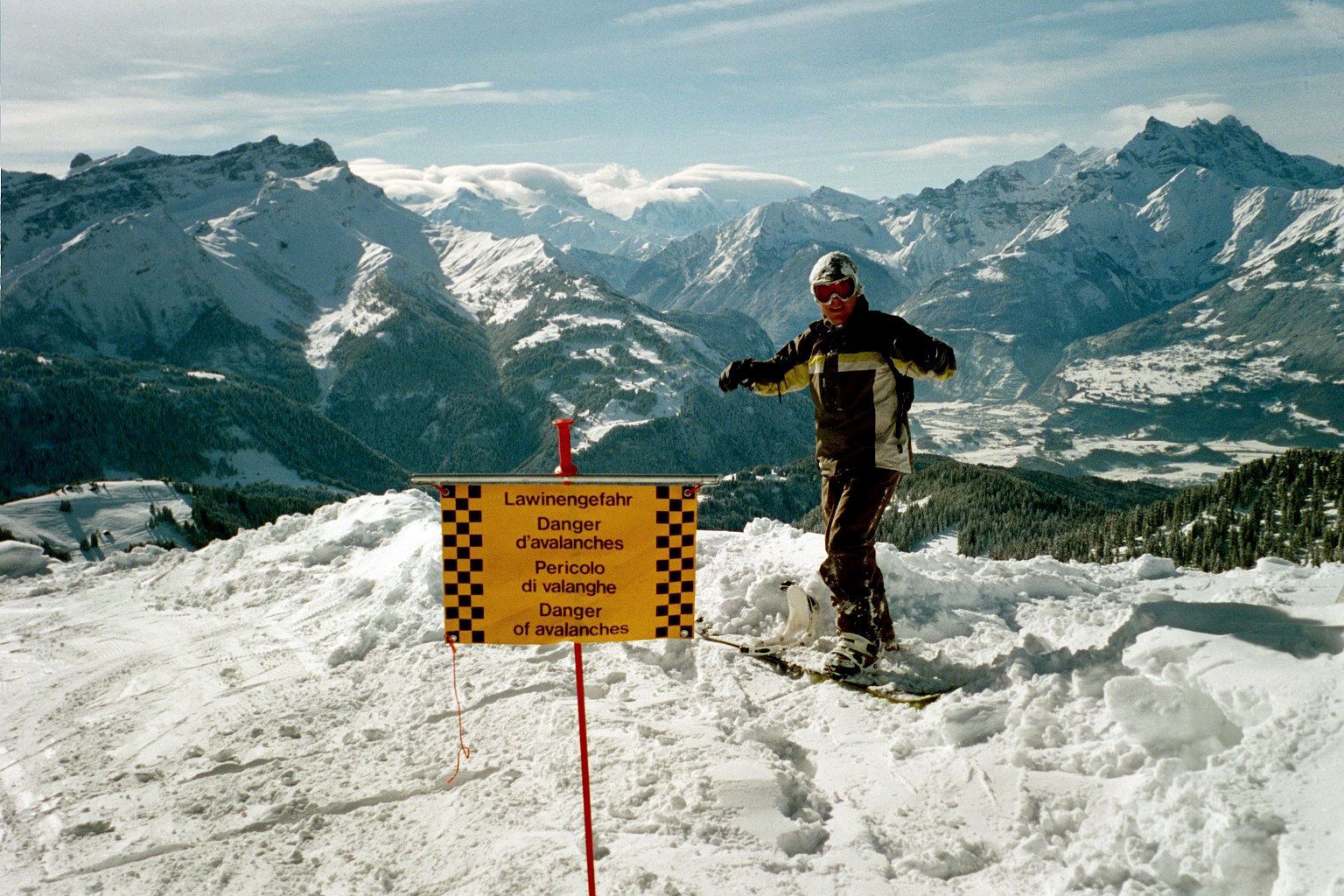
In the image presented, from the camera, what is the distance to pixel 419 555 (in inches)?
451

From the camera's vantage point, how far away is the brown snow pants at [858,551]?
24.5 ft

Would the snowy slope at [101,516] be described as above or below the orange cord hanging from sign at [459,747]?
below

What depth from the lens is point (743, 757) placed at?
6.11m

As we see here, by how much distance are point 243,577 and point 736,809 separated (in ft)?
35.8

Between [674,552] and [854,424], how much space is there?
→ 2728 millimetres

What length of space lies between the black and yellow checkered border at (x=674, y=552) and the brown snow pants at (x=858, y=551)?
2364 millimetres

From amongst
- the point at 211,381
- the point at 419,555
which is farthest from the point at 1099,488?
the point at 211,381

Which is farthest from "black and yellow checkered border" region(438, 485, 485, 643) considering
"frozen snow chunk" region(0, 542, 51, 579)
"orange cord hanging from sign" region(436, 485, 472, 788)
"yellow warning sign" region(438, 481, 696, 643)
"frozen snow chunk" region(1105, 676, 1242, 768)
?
"frozen snow chunk" region(0, 542, 51, 579)

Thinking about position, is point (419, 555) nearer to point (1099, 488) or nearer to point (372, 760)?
point (372, 760)

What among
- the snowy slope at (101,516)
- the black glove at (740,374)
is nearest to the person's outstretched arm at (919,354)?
the black glove at (740,374)

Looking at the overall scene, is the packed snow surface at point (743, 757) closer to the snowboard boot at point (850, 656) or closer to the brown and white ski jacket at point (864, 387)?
the snowboard boot at point (850, 656)

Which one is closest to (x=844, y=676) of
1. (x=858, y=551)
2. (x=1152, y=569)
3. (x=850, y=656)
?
(x=850, y=656)

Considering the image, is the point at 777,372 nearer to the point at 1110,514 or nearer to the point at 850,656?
the point at 850,656

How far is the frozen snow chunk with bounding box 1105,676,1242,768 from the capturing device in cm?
505
